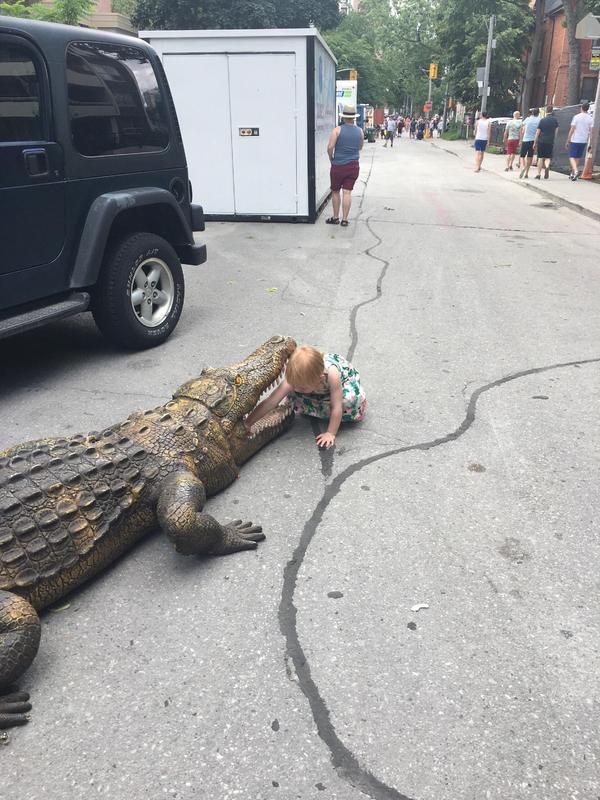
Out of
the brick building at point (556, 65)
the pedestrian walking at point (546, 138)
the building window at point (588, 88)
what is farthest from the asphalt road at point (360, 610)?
the building window at point (588, 88)

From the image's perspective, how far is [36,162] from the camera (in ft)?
14.8

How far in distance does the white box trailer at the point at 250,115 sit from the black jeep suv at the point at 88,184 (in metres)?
6.11

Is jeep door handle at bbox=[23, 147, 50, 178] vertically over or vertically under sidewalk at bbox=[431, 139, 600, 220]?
over

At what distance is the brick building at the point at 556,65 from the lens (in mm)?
42375

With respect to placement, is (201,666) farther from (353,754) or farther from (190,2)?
(190,2)

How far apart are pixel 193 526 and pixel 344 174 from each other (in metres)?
9.58

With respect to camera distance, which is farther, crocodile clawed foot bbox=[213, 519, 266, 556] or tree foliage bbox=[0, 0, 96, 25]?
tree foliage bbox=[0, 0, 96, 25]

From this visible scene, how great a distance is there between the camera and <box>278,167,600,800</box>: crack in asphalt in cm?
204

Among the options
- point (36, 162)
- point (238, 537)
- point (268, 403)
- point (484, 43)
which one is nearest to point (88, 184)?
point (36, 162)

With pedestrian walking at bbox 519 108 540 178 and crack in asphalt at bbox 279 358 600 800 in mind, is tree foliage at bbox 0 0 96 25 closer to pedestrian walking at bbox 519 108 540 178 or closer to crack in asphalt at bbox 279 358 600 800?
pedestrian walking at bbox 519 108 540 178

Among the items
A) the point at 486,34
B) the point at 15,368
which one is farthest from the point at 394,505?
the point at 486,34

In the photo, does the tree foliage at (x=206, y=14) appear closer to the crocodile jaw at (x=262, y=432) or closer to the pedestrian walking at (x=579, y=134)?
the pedestrian walking at (x=579, y=134)

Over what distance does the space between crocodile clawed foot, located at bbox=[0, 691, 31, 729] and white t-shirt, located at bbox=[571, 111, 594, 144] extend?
20.2m

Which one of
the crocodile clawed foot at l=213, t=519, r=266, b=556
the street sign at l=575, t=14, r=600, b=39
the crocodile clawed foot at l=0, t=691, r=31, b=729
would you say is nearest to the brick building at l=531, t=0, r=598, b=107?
the street sign at l=575, t=14, r=600, b=39
